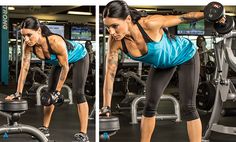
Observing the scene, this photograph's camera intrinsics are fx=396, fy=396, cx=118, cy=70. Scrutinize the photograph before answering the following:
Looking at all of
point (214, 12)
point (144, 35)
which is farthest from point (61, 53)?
point (214, 12)

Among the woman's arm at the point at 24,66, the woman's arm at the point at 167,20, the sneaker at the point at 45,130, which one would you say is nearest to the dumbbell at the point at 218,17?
the woman's arm at the point at 167,20

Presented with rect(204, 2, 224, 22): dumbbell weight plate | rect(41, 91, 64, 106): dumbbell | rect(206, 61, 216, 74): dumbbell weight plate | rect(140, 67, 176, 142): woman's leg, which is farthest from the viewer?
rect(206, 61, 216, 74): dumbbell weight plate

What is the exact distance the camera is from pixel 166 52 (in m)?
2.24

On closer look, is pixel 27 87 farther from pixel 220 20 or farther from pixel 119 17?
pixel 220 20

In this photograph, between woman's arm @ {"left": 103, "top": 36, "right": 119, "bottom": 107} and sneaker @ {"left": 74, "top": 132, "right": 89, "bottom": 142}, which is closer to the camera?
woman's arm @ {"left": 103, "top": 36, "right": 119, "bottom": 107}

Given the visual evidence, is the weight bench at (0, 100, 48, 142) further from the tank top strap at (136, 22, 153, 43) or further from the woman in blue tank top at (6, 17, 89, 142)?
the tank top strap at (136, 22, 153, 43)

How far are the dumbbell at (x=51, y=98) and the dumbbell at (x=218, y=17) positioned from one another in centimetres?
105

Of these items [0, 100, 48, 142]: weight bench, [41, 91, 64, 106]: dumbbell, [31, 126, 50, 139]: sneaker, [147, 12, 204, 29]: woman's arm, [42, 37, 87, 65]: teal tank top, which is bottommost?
[31, 126, 50, 139]: sneaker

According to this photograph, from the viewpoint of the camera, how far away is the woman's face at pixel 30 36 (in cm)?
255

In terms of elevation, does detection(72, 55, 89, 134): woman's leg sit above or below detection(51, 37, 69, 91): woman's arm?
below

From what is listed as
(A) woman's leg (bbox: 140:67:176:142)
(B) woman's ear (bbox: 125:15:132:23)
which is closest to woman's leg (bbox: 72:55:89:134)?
(A) woman's leg (bbox: 140:67:176:142)

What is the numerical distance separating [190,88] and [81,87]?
0.77 m

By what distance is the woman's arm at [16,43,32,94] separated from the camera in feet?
8.63

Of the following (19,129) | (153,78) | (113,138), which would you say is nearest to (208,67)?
(113,138)
